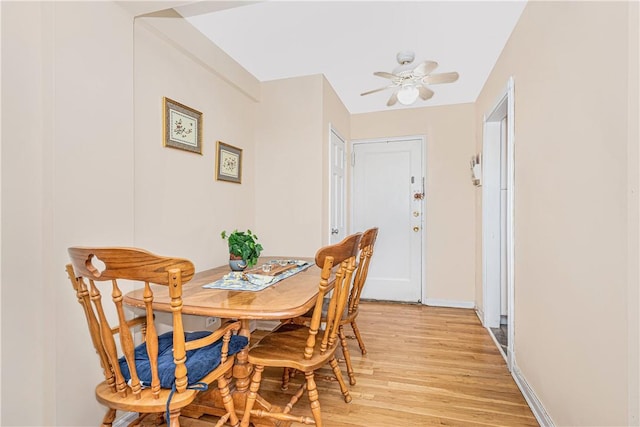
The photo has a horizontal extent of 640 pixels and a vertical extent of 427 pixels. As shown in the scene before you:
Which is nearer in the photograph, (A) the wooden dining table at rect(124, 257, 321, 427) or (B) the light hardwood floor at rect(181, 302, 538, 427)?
(A) the wooden dining table at rect(124, 257, 321, 427)

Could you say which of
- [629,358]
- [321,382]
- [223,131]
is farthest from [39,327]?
[629,358]

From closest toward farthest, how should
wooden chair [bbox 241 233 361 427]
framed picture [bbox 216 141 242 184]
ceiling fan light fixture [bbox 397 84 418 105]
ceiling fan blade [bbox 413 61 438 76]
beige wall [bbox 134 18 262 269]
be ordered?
wooden chair [bbox 241 233 361 427]
beige wall [bbox 134 18 262 269]
ceiling fan blade [bbox 413 61 438 76]
ceiling fan light fixture [bbox 397 84 418 105]
framed picture [bbox 216 141 242 184]

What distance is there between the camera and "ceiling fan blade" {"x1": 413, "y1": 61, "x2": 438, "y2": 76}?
225 centimetres

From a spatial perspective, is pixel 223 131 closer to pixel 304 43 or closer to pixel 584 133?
pixel 304 43

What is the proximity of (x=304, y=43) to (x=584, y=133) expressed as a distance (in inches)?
77.7

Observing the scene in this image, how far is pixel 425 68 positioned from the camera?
2324 millimetres

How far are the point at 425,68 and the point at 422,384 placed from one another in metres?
2.25

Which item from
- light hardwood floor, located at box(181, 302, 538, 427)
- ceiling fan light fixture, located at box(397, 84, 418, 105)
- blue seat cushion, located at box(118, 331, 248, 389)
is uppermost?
ceiling fan light fixture, located at box(397, 84, 418, 105)

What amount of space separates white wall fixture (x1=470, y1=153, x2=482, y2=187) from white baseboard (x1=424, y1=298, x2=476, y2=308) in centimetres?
142

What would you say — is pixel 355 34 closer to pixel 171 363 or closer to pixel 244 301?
pixel 244 301

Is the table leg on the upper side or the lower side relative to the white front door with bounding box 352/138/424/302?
lower

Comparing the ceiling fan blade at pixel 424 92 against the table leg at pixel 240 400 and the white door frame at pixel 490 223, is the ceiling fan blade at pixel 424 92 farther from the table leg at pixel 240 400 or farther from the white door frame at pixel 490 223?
the table leg at pixel 240 400

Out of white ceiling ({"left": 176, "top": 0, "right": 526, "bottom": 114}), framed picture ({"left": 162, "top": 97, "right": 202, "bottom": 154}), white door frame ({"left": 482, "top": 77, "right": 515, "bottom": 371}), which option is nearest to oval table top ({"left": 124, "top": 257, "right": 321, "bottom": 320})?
framed picture ({"left": 162, "top": 97, "right": 202, "bottom": 154})

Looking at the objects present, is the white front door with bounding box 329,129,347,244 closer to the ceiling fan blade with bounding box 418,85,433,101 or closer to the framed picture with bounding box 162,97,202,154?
the ceiling fan blade with bounding box 418,85,433,101
